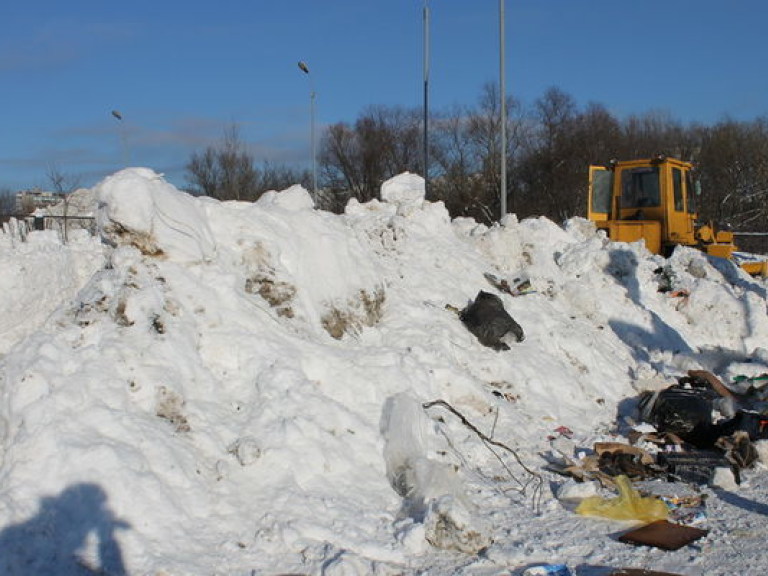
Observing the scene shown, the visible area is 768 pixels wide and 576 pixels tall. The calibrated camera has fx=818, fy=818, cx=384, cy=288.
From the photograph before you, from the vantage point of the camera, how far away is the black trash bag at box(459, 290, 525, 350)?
9.78 m

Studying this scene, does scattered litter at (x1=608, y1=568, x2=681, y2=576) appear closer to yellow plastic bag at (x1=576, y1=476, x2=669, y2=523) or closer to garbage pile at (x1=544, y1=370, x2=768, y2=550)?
garbage pile at (x1=544, y1=370, x2=768, y2=550)

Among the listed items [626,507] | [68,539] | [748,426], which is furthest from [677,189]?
[68,539]

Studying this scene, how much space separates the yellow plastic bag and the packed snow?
0.23 meters

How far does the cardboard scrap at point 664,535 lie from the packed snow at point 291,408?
87 mm

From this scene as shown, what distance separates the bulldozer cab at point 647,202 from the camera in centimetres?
1662

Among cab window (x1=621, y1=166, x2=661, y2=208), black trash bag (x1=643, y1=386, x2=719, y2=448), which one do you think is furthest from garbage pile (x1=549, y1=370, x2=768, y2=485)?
cab window (x1=621, y1=166, x2=661, y2=208)

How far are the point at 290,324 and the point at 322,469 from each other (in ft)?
6.67

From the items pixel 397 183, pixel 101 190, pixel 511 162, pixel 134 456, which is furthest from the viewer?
pixel 511 162

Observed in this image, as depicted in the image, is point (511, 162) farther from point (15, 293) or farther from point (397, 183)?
point (15, 293)

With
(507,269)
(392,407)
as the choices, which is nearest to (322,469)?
(392,407)

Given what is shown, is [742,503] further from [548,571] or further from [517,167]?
[517,167]

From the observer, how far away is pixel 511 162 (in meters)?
42.8

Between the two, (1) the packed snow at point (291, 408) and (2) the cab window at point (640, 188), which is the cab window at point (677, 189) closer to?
(2) the cab window at point (640, 188)

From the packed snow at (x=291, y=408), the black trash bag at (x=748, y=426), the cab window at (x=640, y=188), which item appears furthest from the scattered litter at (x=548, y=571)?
the cab window at (x=640, y=188)
